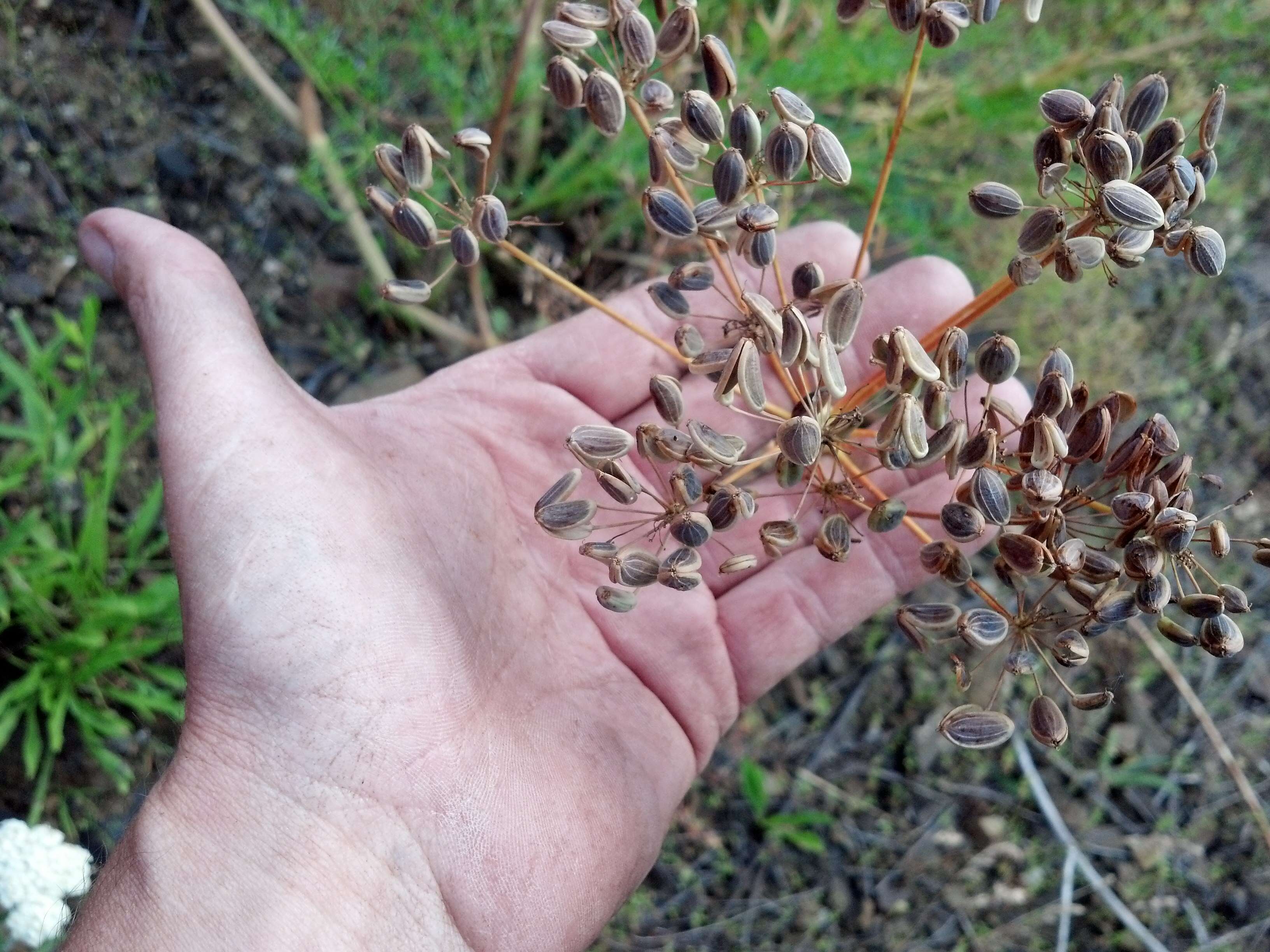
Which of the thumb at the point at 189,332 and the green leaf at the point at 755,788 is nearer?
the thumb at the point at 189,332

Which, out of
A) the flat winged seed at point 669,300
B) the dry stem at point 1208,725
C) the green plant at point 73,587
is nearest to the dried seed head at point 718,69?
the flat winged seed at point 669,300

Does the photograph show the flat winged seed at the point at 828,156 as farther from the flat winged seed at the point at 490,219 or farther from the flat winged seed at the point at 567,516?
the flat winged seed at the point at 567,516

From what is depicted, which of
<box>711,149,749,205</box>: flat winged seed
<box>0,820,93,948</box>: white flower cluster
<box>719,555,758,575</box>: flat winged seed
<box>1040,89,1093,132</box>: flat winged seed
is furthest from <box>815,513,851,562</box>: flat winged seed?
<box>0,820,93,948</box>: white flower cluster

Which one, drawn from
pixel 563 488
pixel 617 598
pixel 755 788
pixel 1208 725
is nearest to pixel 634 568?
pixel 617 598

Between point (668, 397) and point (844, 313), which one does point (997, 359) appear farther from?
point (668, 397)

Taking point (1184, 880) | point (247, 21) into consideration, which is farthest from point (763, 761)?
point (247, 21)

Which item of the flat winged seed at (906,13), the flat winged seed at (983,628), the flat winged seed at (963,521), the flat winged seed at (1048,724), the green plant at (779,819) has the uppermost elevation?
the flat winged seed at (906,13)

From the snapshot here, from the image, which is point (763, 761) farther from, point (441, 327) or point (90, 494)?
Answer: point (90, 494)
